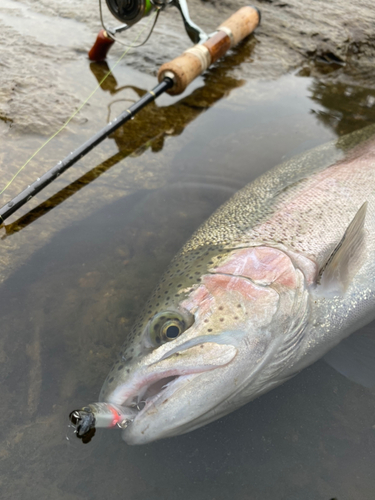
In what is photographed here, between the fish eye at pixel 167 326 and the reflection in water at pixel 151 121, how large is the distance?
52.2 inches

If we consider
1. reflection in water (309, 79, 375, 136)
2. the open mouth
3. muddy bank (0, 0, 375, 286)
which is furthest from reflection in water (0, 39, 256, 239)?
the open mouth

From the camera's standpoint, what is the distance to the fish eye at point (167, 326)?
6.32 ft

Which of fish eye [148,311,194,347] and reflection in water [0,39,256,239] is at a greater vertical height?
reflection in water [0,39,256,239]

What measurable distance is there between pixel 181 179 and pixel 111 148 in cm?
75

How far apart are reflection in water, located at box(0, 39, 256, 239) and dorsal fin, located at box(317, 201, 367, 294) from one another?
6.32ft

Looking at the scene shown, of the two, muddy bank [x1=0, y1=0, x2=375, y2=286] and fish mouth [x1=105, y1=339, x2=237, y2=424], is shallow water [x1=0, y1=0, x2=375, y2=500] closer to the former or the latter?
muddy bank [x1=0, y1=0, x2=375, y2=286]

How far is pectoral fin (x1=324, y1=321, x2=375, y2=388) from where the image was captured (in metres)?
2.23

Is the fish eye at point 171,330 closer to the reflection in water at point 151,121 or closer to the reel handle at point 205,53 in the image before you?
the reflection in water at point 151,121

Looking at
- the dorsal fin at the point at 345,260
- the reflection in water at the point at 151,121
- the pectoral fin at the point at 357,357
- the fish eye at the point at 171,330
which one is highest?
the reflection in water at the point at 151,121

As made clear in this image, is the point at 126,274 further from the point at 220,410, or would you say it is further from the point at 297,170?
the point at 297,170

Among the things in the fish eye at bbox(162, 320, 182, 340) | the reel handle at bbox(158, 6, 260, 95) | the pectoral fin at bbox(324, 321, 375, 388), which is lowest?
the pectoral fin at bbox(324, 321, 375, 388)

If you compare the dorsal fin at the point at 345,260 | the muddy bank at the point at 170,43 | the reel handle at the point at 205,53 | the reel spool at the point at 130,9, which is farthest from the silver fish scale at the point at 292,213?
the reel spool at the point at 130,9

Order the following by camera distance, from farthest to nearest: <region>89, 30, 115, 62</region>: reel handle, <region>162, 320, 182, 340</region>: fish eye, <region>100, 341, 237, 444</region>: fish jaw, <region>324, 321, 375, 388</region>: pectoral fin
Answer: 1. <region>89, 30, 115, 62</region>: reel handle
2. <region>324, 321, 375, 388</region>: pectoral fin
3. <region>162, 320, 182, 340</region>: fish eye
4. <region>100, 341, 237, 444</region>: fish jaw

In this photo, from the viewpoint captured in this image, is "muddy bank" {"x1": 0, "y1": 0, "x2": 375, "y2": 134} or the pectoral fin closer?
the pectoral fin
